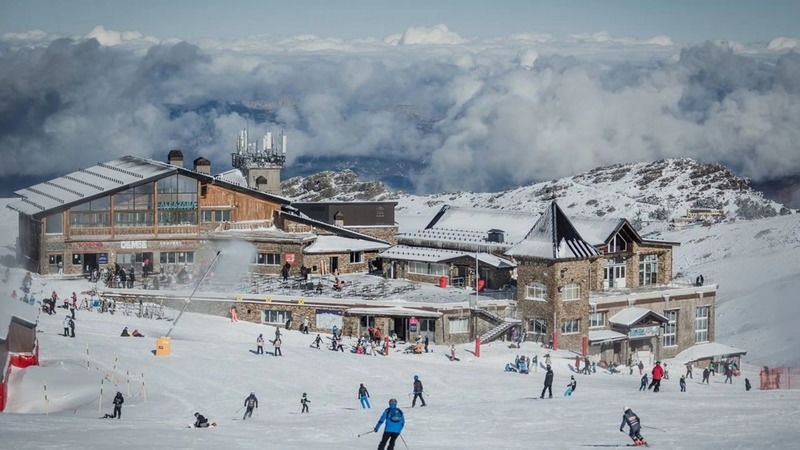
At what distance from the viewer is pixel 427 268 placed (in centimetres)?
7569

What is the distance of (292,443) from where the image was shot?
3650 centimetres

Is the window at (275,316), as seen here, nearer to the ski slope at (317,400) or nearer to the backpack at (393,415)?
the ski slope at (317,400)

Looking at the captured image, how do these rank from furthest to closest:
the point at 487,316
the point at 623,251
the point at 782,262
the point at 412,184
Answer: the point at 412,184 < the point at 782,262 < the point at 623,251 < the point at 487,316

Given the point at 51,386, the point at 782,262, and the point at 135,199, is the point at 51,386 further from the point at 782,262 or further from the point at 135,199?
the point at 782,262

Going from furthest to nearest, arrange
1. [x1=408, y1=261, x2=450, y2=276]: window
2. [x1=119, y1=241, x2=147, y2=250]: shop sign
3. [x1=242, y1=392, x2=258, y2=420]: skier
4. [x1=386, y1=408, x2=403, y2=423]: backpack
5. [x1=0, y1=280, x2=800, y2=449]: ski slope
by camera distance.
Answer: [x1=119, y1=241, x2=147, y2=250]: shop sign → [x1=408, y1=261, x2=450, y2=276]: window → [x1=242, y1=392, x2=258, y2=420]: skier → [x1=0, y1=280, x2=800, y2=449]: ski slope → [x1=386, y1=408, x2=403, y2=423]: backpack

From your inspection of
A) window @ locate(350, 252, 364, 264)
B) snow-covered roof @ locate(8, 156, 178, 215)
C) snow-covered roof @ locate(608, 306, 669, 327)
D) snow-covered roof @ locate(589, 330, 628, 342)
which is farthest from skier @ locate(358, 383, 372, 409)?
snow-covered roof @ locate(8, 156, 178, 215)

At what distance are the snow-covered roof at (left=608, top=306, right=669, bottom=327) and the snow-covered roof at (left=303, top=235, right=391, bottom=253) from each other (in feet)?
56.8

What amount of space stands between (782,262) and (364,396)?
190 feet

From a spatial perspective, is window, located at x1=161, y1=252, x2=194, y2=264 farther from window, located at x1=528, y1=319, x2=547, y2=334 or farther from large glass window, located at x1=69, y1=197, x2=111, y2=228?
window, located at x1=528, y1=319, x2=547, y2=334

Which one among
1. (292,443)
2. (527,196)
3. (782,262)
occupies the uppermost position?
(527,196)

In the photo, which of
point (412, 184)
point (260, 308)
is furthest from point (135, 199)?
point (412, 184)

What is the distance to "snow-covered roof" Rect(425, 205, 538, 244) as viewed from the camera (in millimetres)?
76438

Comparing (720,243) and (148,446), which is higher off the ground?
(720,243)

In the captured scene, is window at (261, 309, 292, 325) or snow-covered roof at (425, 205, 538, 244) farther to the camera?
snow-covered roof at (425, 205, 538, 244)
